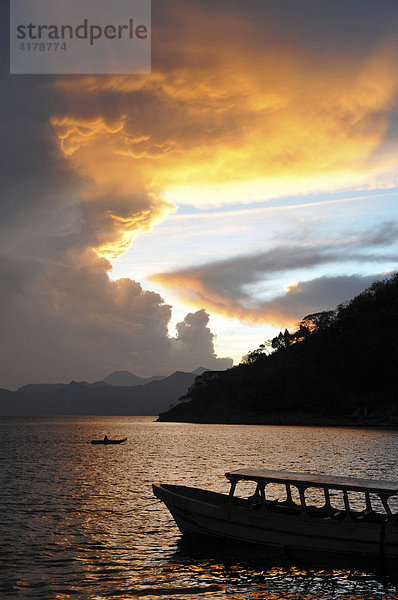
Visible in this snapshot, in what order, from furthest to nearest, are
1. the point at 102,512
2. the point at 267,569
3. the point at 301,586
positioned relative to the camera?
the point at 102,512, the point at 267,569, the point at 301,586

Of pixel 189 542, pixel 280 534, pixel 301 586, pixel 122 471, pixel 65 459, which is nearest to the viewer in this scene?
pixel 301 586

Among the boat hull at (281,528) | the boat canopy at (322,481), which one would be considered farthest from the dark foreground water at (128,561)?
the boat canopy at (322,481)

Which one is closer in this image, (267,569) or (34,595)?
(34,595)

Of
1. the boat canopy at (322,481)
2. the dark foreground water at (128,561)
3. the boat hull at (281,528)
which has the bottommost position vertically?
the dark foreground water at (128,561)

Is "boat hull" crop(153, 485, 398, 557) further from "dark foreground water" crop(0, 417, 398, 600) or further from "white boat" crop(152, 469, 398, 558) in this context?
"dark foreground water" crop(0, 417, 398, 600)

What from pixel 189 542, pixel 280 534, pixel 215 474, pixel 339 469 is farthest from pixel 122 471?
pixel 280 534

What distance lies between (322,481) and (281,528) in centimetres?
288

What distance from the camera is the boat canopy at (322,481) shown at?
23583 millimetres

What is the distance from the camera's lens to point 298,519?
2448 centimetres

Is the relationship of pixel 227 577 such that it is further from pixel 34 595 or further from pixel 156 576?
pixel 34 595

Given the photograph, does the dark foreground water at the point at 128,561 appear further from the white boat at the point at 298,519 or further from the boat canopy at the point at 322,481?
the boat canopy at the point at 322,481

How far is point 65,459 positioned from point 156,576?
62656 mm

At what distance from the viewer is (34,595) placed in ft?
64.6

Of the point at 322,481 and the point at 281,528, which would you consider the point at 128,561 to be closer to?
the point at 281,528
